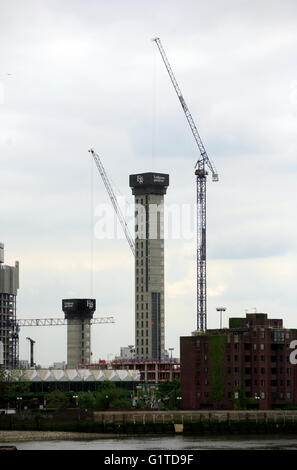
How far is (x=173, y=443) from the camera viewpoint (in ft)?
558

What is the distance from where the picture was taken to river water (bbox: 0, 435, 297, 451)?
16038cm

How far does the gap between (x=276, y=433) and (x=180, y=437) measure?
70.4ft

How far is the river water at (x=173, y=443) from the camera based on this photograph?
160m
